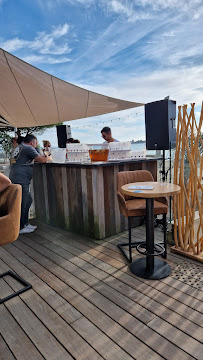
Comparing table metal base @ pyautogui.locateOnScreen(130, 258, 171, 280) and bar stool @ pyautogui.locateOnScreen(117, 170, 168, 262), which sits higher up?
bar stool @ pyautogui.locateOnScreen(117, 170, 168, 262)

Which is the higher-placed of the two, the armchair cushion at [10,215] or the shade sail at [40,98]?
the shade sail at [40,98]

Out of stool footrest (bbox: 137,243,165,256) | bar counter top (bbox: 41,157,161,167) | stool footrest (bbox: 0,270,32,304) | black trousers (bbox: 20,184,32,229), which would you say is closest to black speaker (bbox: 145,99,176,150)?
bar counter top (bbox: 41,157,161,167)

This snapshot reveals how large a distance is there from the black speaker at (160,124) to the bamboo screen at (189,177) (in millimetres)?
818

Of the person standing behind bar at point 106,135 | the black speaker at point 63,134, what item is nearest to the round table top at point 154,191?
the person standing behind bar at point 106,135

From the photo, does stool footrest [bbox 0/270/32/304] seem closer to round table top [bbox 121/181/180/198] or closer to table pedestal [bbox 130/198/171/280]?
table pedestal [bbox 130/198/171/280]

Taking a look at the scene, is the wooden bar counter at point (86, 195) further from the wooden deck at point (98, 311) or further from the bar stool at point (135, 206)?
the wooden deck at point (98, 311)

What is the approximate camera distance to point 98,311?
5.71ft

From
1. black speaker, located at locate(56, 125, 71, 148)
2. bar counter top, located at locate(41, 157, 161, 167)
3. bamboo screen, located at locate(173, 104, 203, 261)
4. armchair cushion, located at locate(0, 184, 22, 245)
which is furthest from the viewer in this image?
black speaker, located at locate(56, 125, 71, 148)

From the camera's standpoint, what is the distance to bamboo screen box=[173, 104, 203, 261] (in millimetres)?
2344

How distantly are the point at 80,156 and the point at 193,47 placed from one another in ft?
18.3

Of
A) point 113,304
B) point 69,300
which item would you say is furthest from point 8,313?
point 113,304

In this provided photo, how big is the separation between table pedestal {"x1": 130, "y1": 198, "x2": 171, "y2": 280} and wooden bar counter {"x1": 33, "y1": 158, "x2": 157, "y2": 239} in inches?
35.4

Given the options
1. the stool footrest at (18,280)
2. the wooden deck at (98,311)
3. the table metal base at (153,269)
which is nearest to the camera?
the wooden deck at (98,311)

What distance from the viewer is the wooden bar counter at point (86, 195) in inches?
119
